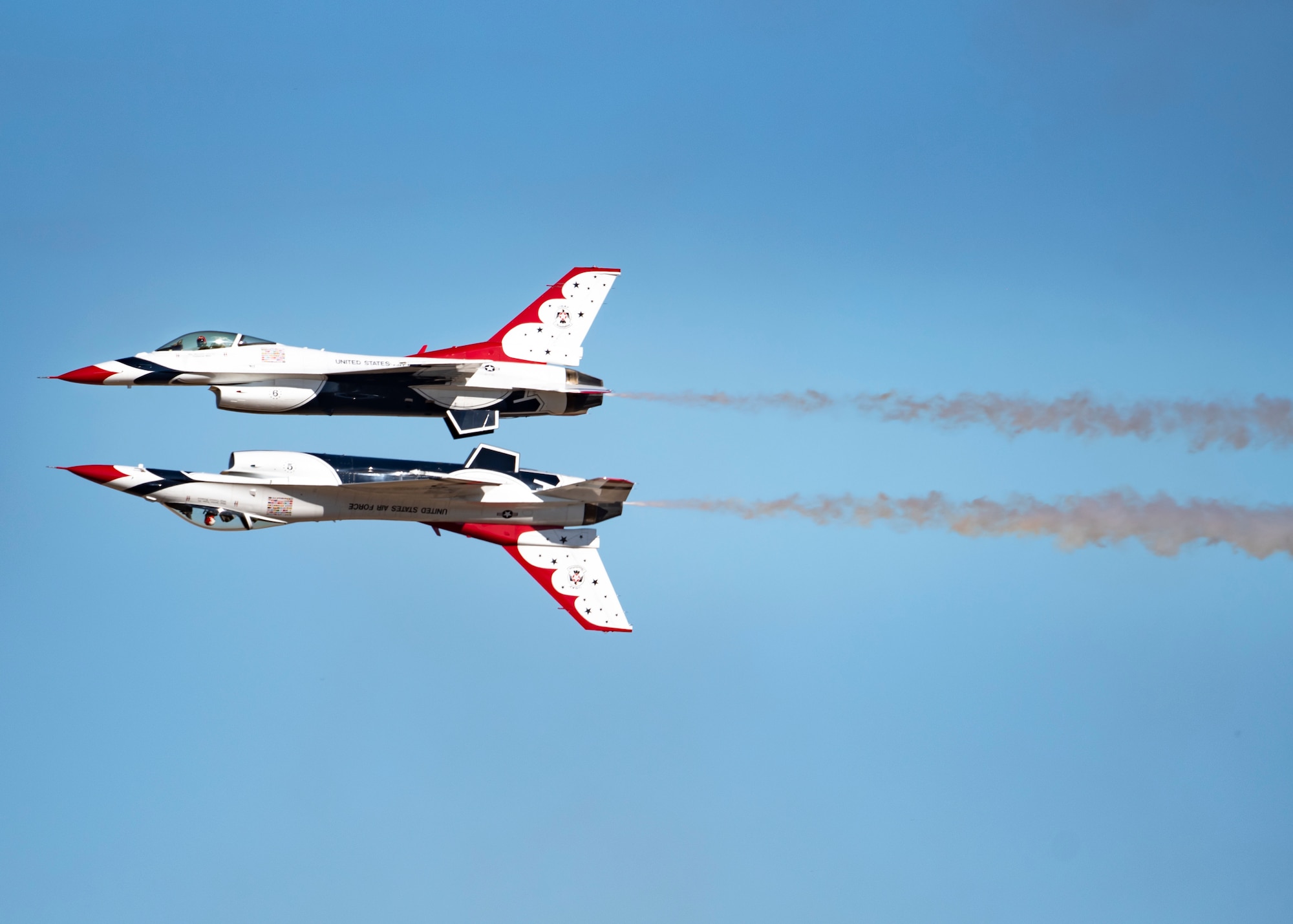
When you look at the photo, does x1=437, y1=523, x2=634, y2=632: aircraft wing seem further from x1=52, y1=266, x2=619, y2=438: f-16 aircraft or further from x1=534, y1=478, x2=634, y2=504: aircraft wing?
x1=52, y1=266, x2=619, y2=438: f-16 aircraft

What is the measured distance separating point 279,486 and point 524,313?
865cm

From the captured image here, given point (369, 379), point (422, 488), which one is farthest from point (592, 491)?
point (369, 379)

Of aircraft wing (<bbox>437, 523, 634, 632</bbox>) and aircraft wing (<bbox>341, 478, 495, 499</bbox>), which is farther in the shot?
aircraft wing (<bbox>437, 523, 634, 632</bbox>)

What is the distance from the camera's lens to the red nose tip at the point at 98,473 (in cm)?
5528

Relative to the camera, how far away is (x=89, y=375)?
5500cm

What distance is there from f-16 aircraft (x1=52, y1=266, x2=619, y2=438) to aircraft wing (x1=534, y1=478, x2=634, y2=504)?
2041 mm

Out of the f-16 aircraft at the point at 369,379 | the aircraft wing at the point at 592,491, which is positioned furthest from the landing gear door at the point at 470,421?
the aircraft wing at the point at 592,491

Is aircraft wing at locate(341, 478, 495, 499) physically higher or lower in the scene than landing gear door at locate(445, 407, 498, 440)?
lower

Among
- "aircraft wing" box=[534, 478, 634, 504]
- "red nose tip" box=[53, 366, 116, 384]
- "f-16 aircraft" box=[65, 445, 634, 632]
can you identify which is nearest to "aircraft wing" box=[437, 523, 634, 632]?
"f-16 aircraft" box=[65, 445, 634, 632]

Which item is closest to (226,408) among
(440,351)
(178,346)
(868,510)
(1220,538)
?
(178,346)

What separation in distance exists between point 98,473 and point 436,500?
29.5 ft

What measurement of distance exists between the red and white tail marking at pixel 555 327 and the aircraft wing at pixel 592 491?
3.65 metres

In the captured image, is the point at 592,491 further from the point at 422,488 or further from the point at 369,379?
the point at 369,379

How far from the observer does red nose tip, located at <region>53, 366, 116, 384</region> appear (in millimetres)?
54719
